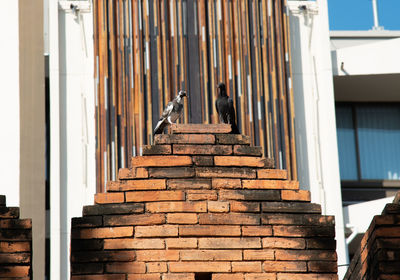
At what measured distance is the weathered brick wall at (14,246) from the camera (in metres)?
9.45

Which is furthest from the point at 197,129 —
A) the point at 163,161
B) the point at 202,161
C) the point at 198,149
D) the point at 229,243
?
the point at 229,243

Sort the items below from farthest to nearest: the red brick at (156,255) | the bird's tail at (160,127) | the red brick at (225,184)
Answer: the bird's tail at (160,127) → the red brick at (225,184) → the red brick at (156,255)

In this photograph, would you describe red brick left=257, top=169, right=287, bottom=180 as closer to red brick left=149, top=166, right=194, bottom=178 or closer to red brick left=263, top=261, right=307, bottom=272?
red brick left=149, top=166, right=194, bottom=178

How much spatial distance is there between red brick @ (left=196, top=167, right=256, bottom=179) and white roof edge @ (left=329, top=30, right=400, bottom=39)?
54.0ft

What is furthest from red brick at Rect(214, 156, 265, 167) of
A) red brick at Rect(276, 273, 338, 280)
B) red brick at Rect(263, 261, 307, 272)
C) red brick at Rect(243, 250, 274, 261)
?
red brick at Rect(276, 273, 338, 280)

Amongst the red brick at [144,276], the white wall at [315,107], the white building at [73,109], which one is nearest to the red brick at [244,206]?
the red brick at [144,276]

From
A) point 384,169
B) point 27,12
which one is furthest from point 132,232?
point 384,169

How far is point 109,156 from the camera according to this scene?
75.2 ft

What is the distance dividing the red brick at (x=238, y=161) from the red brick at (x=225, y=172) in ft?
0.16

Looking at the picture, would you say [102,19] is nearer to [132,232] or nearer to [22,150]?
[22,150]

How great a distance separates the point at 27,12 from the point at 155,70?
2981 mm

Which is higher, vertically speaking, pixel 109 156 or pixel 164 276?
pixel 109 156

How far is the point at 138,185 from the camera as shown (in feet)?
33.8

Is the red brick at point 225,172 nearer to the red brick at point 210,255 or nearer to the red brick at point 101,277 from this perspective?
the red brick at point 210,255
